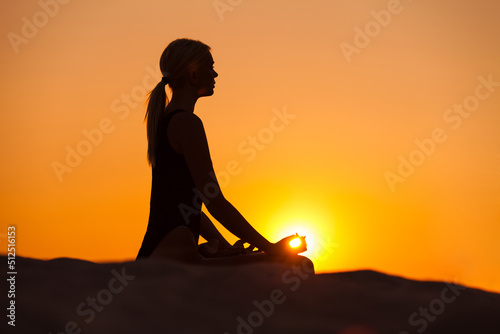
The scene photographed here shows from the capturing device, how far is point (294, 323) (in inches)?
113

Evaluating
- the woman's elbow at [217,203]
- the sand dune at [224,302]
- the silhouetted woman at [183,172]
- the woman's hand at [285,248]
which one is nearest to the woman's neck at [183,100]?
the silhouetted woman at [183,172]

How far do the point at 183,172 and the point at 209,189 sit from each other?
30 centimetres

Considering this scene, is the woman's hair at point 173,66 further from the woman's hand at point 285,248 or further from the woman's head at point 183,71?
the woman's hand at point 285,248

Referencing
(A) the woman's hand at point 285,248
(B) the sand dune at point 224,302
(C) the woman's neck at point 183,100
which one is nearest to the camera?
(B) the sand dune at point 224,302

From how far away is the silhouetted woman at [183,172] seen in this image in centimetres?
399

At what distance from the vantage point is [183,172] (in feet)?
13.7

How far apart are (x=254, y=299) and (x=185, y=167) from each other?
1387 mm

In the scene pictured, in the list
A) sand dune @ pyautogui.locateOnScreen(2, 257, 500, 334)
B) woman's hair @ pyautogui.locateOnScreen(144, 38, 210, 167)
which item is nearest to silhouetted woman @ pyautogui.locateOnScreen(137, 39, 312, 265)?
woman's hair @ pyautogui.locateOnScreen(144, 38, 210, 167)

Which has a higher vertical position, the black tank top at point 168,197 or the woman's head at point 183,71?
the woman's head at point 183,71

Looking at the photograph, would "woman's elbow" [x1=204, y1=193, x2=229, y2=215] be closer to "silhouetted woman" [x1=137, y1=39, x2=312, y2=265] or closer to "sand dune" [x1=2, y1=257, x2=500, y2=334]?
"silhouetted woman" [x1=137, y1=39, x2=312, y2=265]

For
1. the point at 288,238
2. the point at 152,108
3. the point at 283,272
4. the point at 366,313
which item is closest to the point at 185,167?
the point at 152,108

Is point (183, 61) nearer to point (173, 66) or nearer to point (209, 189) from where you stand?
point (173, 66)

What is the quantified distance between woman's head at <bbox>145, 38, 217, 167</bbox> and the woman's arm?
39 cm

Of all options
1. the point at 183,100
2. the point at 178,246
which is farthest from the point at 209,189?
the point at 183,100
